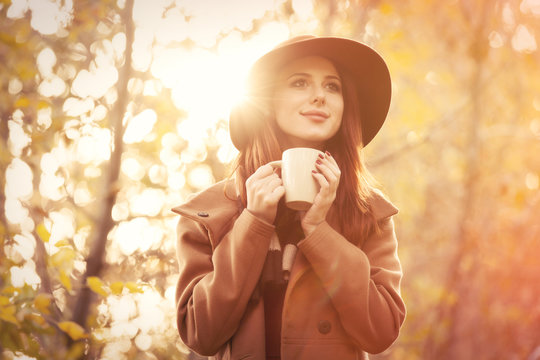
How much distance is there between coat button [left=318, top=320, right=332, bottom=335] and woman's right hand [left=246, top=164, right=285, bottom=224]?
43 cm

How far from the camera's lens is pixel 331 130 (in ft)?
7.16

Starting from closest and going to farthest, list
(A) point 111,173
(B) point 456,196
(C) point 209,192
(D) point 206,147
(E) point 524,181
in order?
(C) point 209,192 < (A) point 111,173 < (D) point 206,147 < (E) point 524,181 < (B) point 456,196

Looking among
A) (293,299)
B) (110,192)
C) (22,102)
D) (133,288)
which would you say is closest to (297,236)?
(293,299)

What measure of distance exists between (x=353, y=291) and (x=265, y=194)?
0.46m

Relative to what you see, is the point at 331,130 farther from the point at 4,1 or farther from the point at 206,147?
the point at 206,147

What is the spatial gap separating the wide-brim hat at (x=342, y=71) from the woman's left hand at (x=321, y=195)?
56 cm

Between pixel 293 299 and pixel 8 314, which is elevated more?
pixel 293 299

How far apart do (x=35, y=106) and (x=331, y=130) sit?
1.97m

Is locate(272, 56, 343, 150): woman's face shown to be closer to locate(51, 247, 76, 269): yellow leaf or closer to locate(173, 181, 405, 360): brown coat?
locate(173, 181, 405, 360): brown coat

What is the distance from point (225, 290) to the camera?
180 cm

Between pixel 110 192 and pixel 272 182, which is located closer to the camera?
pixel 272 182

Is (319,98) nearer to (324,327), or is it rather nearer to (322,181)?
(322,181)

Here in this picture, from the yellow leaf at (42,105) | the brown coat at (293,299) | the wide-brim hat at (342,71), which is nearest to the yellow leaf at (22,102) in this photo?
the yellow leaf at (42,105)

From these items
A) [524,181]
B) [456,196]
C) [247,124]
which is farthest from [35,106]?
[456,196]
